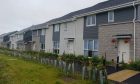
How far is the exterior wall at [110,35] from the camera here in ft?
76.7

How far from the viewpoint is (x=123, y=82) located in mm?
16172

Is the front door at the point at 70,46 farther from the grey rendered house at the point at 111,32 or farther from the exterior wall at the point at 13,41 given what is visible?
the exterior wall at the point at 13,41

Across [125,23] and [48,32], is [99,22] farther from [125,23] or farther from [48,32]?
[48,32]

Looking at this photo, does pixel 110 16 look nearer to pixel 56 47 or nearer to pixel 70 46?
pixel 70 46

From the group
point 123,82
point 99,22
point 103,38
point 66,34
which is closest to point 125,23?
point 103,38

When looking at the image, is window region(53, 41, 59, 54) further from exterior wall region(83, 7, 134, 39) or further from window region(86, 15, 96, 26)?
window region(86, 15, 96, 26)

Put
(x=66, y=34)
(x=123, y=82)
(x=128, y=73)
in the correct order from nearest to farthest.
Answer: (x=123, y=82) < (x=128, y=73) < (x=66, y=34)

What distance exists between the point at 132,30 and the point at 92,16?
9021 millimetres

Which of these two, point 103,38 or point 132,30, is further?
point 103,38

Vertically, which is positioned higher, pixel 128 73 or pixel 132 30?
pixel 132 30

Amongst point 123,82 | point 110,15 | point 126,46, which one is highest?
point 110,15

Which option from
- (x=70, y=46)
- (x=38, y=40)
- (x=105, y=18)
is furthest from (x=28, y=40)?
(x=105, y=18)

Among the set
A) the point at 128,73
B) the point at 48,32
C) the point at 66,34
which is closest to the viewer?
the point at 128,73

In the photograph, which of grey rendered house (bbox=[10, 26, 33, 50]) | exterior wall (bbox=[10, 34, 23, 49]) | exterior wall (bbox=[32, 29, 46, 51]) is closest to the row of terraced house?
exterior wall (bbox=[32, 29, 46, 51])
